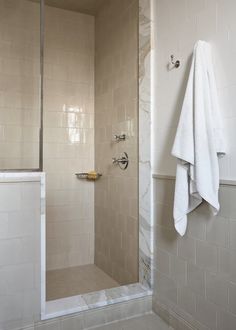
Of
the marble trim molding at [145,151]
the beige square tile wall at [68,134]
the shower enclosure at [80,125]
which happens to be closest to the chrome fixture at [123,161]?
the shower enclosure at [80,125]

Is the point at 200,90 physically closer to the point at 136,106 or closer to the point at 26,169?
the point at 136,106

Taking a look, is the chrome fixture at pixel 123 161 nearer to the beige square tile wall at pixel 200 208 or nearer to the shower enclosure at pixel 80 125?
the shower enclosure at pixel 80 125

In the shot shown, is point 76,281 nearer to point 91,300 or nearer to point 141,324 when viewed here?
point 91,300

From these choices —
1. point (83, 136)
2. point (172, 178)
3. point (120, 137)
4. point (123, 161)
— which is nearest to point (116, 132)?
point (120, 137)

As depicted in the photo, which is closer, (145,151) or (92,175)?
(145,151)

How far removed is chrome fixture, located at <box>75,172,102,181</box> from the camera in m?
2.84

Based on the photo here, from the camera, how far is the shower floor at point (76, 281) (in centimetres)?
229

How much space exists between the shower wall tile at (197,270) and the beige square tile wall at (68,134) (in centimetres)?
116

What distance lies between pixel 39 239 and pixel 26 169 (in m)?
0.42

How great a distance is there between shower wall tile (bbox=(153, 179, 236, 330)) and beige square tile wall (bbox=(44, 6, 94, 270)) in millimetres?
1157

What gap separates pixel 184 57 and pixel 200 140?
0.59m

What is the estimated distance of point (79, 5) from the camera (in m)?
2.81

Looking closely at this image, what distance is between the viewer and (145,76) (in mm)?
2051

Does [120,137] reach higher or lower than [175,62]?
lower
